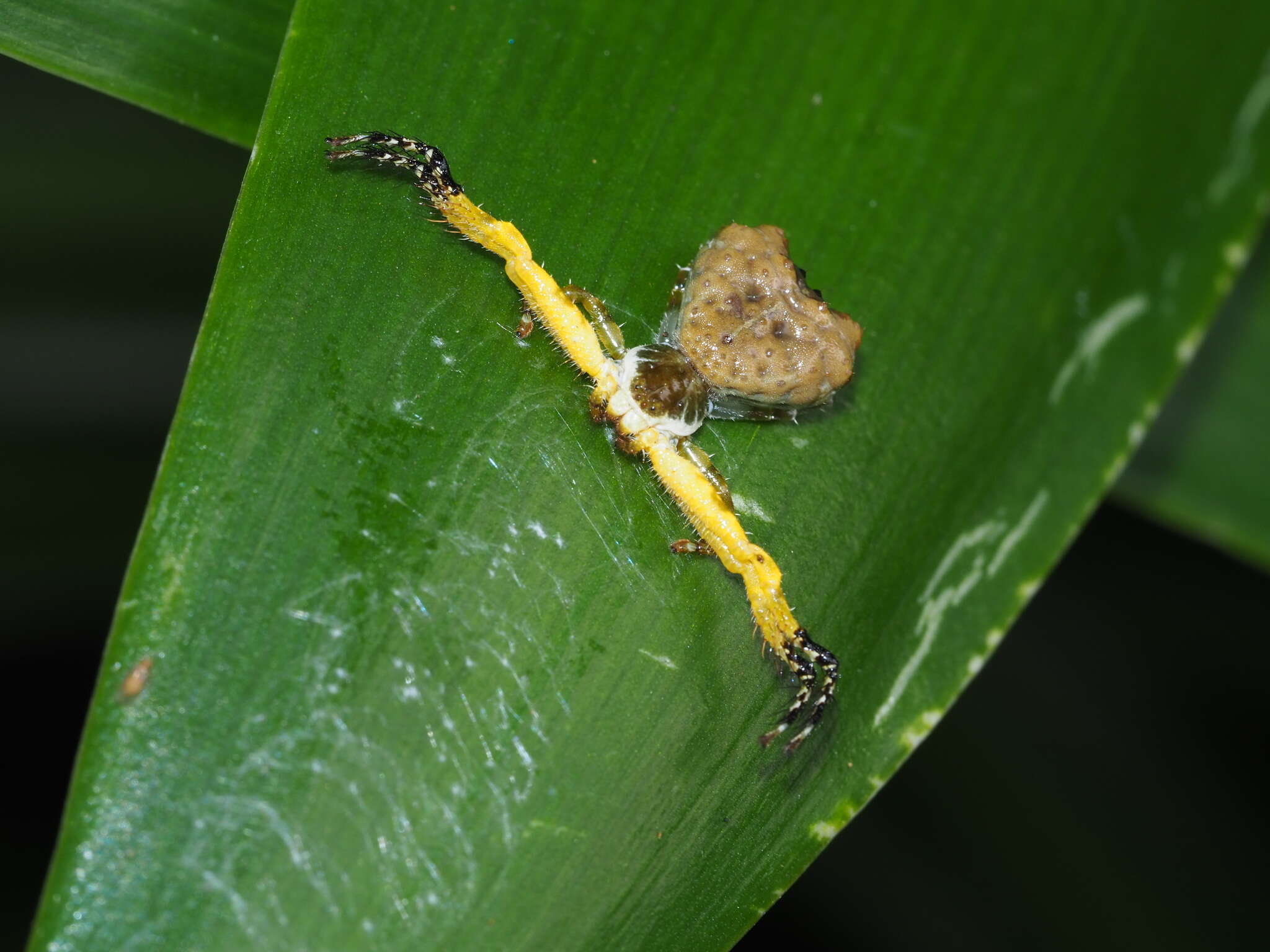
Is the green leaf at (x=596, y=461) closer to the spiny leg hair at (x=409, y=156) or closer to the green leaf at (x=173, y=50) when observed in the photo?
the spiny leg hair at (x=409, y=156)

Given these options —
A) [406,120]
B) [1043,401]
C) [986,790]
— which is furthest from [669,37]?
[986,790]

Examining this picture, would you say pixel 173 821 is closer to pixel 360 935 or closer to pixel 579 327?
pixel 360 935

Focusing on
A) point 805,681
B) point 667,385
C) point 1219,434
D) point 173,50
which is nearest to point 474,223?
point 667,385

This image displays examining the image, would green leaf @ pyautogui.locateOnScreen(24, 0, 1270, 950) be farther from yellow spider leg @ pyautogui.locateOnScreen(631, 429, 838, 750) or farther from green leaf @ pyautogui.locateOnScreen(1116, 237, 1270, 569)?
A: green leaf @ pyautogui.locateOnScreen(1116, 237, 1270, 569)

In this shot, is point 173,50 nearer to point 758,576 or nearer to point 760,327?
point 760,327

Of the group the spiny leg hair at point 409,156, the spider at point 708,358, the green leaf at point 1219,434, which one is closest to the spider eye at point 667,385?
the spider at point 708,358

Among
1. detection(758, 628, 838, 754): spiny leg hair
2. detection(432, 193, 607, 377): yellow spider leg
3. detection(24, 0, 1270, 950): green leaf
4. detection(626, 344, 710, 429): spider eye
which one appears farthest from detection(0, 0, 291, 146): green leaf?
detection(758, 628, 838, 754): spiny leg hair
